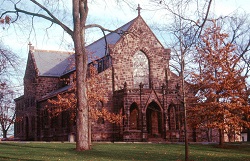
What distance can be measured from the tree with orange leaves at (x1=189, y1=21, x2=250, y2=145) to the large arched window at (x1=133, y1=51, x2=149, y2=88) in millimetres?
13131

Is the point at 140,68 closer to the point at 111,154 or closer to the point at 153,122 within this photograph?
the point at 153,122

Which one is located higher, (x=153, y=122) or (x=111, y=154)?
(x=153, y=122)

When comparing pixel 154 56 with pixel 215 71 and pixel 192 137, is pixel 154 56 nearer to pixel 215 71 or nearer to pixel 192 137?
pixel 192 137

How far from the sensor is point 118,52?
42094 millimetres

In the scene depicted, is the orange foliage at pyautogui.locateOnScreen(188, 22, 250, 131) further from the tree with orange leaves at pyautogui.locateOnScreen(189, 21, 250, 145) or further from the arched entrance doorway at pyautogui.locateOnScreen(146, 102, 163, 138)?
the arched entrance doorway at pyautogui.locateOnScreen(146, 102, 163, 138)

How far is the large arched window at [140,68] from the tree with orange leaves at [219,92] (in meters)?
13.1

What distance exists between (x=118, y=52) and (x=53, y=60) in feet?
61.8

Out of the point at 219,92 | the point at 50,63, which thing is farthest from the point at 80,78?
the point at 50,63

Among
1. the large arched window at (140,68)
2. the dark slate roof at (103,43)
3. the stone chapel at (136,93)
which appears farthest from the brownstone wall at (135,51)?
the dark slate roof at (103,43)

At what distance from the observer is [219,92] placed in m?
29.9

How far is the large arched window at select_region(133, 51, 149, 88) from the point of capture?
42.9 m

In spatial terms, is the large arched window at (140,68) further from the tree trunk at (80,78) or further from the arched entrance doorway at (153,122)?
the tree trunk at (80,78)

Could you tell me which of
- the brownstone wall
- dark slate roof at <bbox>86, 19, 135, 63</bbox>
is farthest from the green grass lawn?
dark slate roof at <bbox>86, 19, 135, 63</bbox>

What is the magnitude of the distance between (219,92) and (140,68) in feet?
47.9
